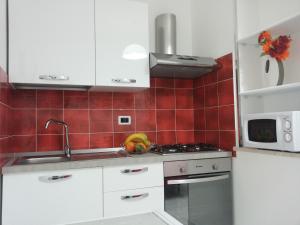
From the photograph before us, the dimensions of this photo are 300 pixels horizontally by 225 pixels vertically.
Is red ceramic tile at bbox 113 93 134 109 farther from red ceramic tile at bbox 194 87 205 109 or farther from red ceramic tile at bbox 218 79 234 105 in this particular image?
red ceramic tile at bbox 218 79 234 105

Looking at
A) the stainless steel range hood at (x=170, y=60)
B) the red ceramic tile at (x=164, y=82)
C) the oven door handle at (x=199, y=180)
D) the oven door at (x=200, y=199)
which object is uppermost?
the stainless steel range hood at (x=170, y=60)

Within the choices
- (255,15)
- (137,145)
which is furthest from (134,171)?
(255,15)

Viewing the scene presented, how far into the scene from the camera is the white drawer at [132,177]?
5.56ft

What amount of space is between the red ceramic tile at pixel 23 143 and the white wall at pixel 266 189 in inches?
62.6

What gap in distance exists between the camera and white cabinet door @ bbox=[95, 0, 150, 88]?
1.94 meters

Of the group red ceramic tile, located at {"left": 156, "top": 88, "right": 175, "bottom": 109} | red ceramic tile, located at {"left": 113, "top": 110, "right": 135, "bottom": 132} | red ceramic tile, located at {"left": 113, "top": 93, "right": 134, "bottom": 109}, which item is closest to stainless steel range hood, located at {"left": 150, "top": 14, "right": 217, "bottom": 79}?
red ceramic tile, located at {"left": 156, "top": 88, "right": 175, "bottom": 109}

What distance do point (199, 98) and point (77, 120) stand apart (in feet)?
3.77

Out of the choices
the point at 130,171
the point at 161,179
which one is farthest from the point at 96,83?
the point at 161,179

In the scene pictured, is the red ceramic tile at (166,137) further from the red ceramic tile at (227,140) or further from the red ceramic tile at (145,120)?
the red ceramic tile at (227,140)

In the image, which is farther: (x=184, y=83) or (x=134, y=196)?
(x=184, y=83)

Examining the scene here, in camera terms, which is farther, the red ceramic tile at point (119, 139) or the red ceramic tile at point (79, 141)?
the red ceramic tile at point (119, 139)

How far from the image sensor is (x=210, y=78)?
2.31 m

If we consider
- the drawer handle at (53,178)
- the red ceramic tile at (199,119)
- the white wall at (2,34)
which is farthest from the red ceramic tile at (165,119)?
the white wall at (2,34)

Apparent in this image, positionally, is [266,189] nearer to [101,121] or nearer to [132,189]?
[132,189]
